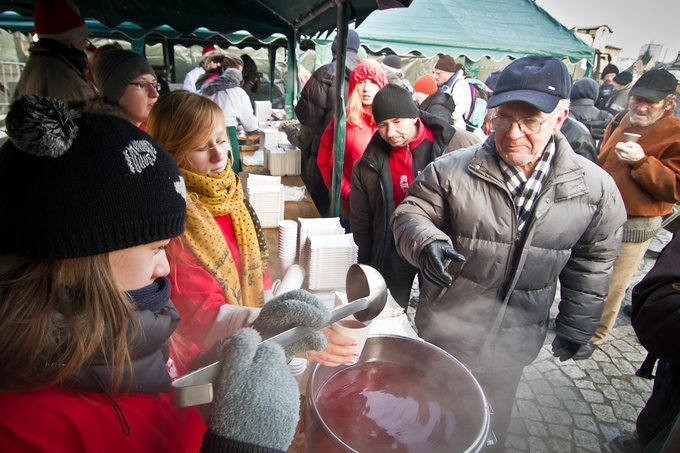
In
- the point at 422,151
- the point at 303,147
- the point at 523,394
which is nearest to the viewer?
the point at 422,151

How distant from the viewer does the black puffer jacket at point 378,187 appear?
9.39ft

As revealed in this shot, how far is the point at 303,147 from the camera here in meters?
5.18

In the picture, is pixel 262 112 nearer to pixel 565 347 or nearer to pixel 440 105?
pixel 440 105

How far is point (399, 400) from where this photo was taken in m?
1.38

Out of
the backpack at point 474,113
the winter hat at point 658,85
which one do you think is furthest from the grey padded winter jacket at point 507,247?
the backpack at point 474,113

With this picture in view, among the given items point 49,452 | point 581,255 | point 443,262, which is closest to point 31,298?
→ point 49,452

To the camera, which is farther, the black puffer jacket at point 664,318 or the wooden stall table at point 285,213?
the wooden stall table at point 285,213

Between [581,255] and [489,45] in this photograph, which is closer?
[581,255]

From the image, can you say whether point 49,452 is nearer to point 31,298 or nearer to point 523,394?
point 31,298

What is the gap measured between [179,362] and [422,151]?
2256 mm

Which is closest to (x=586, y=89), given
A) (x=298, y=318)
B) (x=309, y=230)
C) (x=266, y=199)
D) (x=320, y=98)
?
(x=320, y=98)

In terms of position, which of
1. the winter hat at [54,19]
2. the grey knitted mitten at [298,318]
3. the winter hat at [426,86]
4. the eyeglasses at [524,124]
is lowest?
the winter hat at [426,86]

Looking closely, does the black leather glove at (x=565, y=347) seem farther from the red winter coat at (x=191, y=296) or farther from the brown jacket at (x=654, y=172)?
the red winter coat at (x=191, y=296)

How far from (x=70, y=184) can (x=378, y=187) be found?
7.59ft
